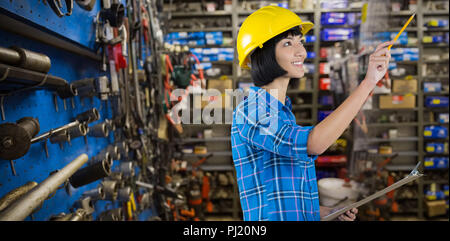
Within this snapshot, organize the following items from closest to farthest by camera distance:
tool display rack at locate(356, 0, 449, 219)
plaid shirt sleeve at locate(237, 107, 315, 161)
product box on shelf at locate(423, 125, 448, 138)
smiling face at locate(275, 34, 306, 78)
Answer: plaid shirt sleeve at locate(237, 107, 315, 161), smiling face at locate(275, 34, 306, 78), tool display rack at locate(356, 0, 449, 219), product box on shelf at locate(423, 125, 448, 138)

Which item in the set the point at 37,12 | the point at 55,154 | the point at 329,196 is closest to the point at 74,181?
the point at 55,154

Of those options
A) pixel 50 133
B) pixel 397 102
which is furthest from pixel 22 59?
pixel 397 102

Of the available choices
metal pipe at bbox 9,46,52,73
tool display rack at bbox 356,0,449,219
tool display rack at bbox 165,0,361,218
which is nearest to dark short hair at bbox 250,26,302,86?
metal pipe at bbox 9,46,52,73

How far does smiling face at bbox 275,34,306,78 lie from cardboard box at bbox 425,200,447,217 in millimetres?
4738

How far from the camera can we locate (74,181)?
1.06 meters

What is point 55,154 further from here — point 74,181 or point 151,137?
point 151,137

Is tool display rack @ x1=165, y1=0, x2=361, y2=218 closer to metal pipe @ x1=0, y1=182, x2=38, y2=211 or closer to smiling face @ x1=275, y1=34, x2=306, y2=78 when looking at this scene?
smiling face @ x1=275, y1=34, x2=306, y2=78

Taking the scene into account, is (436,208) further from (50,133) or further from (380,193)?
(50,133)

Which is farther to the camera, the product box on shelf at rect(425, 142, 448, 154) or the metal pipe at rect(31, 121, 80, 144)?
the product box on shelf at rect(425, 142, 448, 154)

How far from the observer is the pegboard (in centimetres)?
82

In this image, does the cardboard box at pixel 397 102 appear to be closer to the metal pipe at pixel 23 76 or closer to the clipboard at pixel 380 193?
the clipboard at pixel 380 193

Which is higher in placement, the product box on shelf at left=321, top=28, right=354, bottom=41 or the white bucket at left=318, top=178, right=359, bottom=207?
the product box on shelf at left=321, top=28, right=354, bottom=41

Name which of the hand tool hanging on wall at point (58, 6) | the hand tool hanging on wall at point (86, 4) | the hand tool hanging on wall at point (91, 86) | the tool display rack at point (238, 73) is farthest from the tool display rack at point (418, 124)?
the hand tool hanging on wall at point (58, 6)
